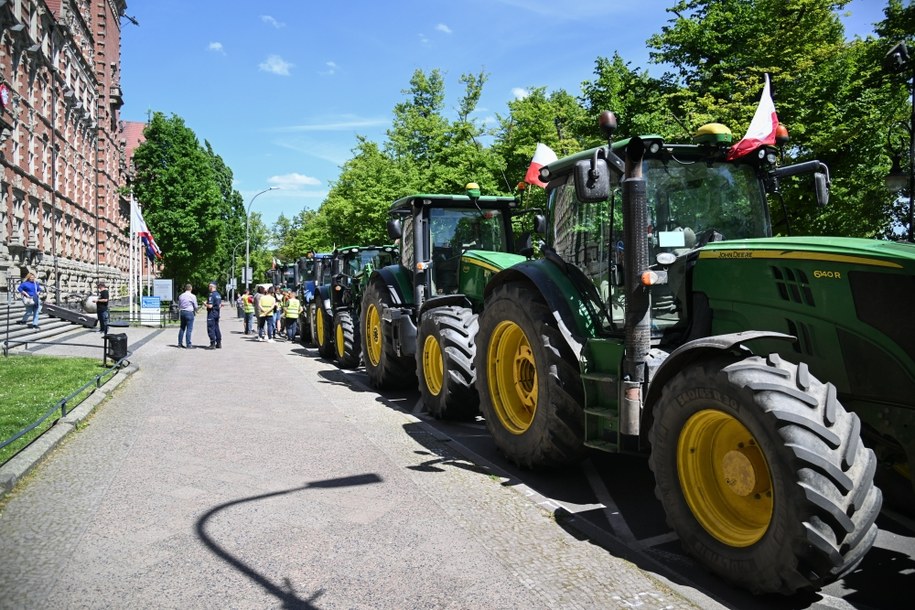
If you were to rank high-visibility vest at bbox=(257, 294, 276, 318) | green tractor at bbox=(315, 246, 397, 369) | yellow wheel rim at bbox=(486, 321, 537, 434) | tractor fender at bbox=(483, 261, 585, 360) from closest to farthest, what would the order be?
1. tractor fender at bbox=(483, 261, 585, 360)
2. yellow wheel rim at bbox=(486, 321, 537, 434)
3. green tractor at bbox=(315, 246, 397, 369)
4. high-visibility vest at bbox=(257, 294, 276, 318)

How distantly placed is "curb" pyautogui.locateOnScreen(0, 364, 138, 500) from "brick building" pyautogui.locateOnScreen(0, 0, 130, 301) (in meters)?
18.7

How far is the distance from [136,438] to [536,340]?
181 inches

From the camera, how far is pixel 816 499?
314 centimetres

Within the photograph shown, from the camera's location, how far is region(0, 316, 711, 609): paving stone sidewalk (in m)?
3.69

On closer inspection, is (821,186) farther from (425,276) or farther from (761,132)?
(425,276)

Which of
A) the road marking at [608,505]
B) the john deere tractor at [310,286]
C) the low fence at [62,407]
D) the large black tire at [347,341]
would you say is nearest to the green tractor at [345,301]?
the large black tire at [347,341]

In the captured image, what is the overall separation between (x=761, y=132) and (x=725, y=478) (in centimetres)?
282

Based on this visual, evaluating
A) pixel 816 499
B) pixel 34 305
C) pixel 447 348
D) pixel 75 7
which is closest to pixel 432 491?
pixel 447 348

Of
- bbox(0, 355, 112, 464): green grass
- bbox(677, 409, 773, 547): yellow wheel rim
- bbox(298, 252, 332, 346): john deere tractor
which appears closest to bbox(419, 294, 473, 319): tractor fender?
bbox(0, 355, 112, 464): green grass

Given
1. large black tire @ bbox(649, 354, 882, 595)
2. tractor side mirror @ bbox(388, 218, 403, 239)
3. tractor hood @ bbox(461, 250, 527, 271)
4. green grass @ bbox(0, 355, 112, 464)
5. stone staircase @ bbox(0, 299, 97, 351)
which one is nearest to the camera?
large black tire @ bbox(649, 354, 882, 595)

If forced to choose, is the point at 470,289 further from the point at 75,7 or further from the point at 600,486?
the point at 75,7

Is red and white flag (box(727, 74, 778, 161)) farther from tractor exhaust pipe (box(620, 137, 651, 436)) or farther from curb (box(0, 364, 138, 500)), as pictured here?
curb (box(0, 364, 138, 500))

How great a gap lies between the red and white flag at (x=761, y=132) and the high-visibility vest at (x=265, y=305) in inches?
694

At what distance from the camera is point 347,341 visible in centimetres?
1386
